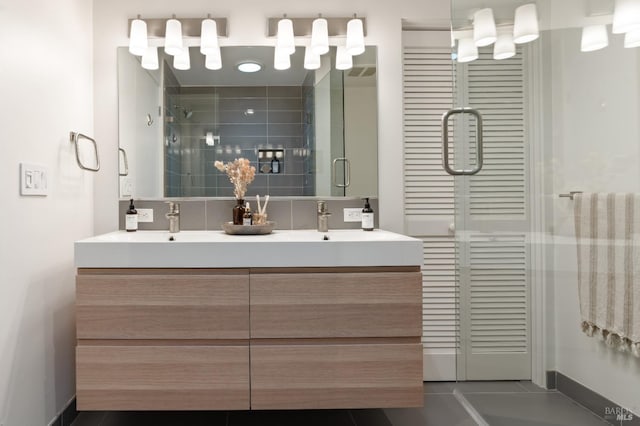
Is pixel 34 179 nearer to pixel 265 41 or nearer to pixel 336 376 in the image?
pixel 265 41

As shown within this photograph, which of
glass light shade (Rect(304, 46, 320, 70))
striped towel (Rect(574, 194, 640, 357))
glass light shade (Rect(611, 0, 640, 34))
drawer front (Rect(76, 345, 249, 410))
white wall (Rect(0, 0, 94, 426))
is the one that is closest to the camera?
glass light shade (Rect(611, 0, 640, 34))

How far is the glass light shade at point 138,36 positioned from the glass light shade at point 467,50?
151 cm

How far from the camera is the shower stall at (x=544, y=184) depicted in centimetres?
126

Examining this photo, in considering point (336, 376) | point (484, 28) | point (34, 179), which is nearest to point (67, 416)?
point (34, 179)

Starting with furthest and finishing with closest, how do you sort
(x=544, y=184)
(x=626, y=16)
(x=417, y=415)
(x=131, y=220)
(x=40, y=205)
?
(x=131, y=220), (x=417, y=415), (x=40, y=205), (x=544, y=184), (x=626, y=16)

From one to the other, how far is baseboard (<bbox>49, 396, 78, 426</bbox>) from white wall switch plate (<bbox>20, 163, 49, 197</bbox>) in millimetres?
913

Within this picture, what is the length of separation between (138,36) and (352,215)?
1395 millimetres

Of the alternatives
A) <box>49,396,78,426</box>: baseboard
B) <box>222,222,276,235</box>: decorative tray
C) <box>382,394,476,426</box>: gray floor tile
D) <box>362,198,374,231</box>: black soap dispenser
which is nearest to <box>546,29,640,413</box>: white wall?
<box>382,394,476,426</box>: gray floor tile

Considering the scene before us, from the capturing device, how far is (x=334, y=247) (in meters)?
1.57

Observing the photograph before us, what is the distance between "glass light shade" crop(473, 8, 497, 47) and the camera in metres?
1.60

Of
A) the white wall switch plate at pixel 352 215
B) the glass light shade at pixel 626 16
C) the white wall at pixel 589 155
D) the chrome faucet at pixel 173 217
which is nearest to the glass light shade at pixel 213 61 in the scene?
the chrome faucet at pixel 173 217

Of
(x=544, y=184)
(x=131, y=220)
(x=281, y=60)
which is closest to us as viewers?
(x=544, y=184)

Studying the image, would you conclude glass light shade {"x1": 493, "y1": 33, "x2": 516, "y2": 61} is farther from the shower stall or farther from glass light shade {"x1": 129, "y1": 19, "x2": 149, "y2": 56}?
glass light shade {"x1": 129, "y1": 19, "x2": 149, "y2": 56}

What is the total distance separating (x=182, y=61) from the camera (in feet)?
6.89
